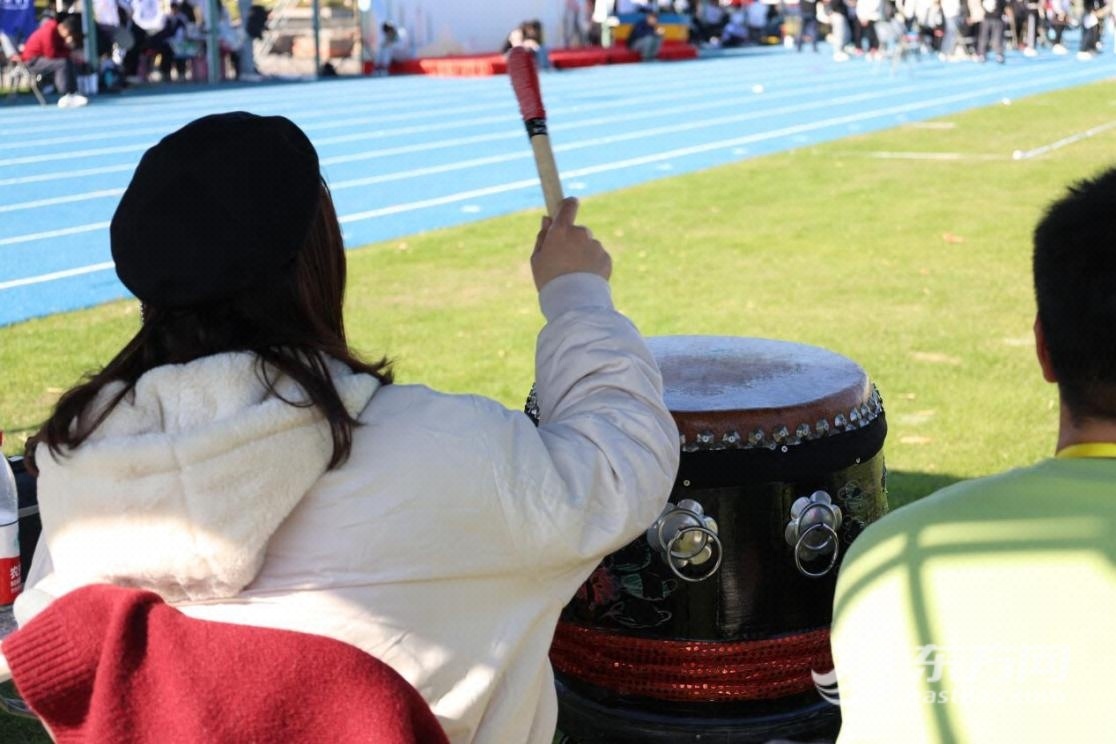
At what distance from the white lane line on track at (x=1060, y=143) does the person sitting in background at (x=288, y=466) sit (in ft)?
46.2

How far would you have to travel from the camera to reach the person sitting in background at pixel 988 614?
1.43 meters

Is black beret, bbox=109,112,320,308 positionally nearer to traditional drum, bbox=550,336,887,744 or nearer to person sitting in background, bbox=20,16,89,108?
traditional drum, bbox=550,336,887,744

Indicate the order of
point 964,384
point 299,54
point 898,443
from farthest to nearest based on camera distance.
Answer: point 299,54, point 964,384, point 898,443

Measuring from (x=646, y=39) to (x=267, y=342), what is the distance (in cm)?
3518

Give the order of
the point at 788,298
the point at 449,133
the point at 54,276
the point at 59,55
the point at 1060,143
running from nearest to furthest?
the point at 788,298, the point at 54,276, the point at 1060,143, the point at 449,133, the point at 59,55

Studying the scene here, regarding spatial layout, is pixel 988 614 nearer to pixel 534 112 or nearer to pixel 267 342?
pixel 267 342

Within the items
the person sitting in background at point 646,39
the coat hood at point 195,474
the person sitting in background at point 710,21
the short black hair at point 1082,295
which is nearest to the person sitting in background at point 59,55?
the person sitting in background at point 646,39

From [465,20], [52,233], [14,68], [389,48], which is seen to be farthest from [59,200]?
[465,20]

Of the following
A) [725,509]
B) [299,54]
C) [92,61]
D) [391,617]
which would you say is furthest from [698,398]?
[299,54]

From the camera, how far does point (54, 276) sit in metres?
9.19

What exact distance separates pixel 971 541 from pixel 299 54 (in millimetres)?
31946

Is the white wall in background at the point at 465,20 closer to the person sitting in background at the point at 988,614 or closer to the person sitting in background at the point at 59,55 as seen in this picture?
the person sitting in background at the point at 59,55

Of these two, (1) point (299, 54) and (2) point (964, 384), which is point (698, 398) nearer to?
(2) point (964, 384)

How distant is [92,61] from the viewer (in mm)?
24281
